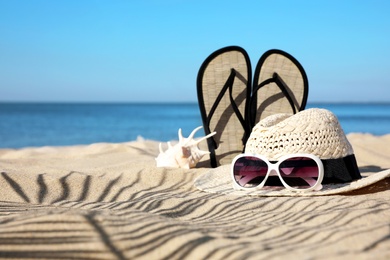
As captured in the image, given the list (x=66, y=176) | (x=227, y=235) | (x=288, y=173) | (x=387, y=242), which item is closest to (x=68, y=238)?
(x=227, y=235)

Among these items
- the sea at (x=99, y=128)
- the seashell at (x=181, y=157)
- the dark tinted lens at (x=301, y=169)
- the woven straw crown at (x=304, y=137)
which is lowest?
the sea at (x=99, y=128)

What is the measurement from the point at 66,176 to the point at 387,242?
2607 mm

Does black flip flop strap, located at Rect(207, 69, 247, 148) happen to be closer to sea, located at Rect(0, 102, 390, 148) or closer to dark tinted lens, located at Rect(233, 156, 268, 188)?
dark tinted lens, located at Rect(233, 156, 268, 188)

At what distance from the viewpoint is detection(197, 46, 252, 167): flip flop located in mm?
4574

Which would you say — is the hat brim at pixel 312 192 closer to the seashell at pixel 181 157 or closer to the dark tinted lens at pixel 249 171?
the dark tinted lens at pixel 249 171

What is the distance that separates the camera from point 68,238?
68.3 inches

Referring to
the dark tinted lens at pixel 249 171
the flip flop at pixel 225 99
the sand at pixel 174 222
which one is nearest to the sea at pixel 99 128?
the flip flop at pixel 225 99

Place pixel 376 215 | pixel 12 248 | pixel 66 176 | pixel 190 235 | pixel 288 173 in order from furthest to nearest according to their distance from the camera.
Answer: pixel 66 176 < pixel 288 173 < pixel 376 215 < pixel 190 235 < pixel 12 248

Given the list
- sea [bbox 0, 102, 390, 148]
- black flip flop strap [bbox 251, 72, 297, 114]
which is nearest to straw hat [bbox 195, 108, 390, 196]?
black flip flop strap [bbox 251, 72, 297, 114]

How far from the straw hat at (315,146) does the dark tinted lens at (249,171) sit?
70mm

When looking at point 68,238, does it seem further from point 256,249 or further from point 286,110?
point 286,110

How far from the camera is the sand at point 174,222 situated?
5.54 ft

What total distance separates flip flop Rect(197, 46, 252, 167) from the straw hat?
120 cm

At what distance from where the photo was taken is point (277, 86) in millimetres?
4629
